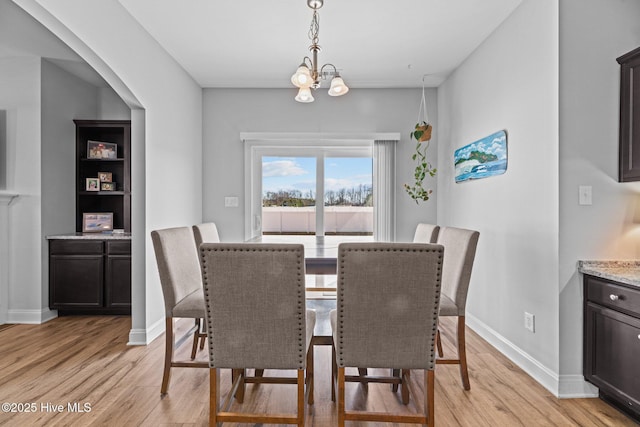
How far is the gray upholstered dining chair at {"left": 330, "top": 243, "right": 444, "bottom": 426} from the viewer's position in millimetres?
1589

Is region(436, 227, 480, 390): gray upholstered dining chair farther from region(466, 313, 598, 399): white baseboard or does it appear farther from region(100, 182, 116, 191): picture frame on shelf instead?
region(100, 182, 116, 191): picture frame on shelf


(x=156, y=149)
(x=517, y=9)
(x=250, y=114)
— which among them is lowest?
(x=156, y=149)

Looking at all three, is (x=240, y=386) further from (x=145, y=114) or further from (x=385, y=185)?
(x=385, y=185)

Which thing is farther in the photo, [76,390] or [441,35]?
[441,35]

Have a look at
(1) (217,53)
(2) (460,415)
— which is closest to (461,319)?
(2) (460,415)

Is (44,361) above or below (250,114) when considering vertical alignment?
below

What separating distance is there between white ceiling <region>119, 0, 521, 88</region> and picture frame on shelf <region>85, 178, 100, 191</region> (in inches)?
63.7

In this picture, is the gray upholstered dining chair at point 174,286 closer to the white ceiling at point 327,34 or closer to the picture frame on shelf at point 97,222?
the white ceiling at point 327,34

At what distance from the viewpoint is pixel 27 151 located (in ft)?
11.9

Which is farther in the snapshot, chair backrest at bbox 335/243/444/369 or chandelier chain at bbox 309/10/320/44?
chandelier chain at bbox 309/10/320/44

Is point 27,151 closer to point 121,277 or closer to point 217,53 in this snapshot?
point 121,277

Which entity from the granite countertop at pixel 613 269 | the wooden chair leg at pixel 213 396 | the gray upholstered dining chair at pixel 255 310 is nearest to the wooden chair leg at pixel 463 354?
the granite countertop at pixel 613 269

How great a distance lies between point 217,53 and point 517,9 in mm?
2617

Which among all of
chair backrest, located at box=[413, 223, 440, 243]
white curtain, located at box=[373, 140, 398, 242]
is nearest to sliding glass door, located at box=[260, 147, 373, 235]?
white curtain, located at box=[373, 140, 398, 242]
